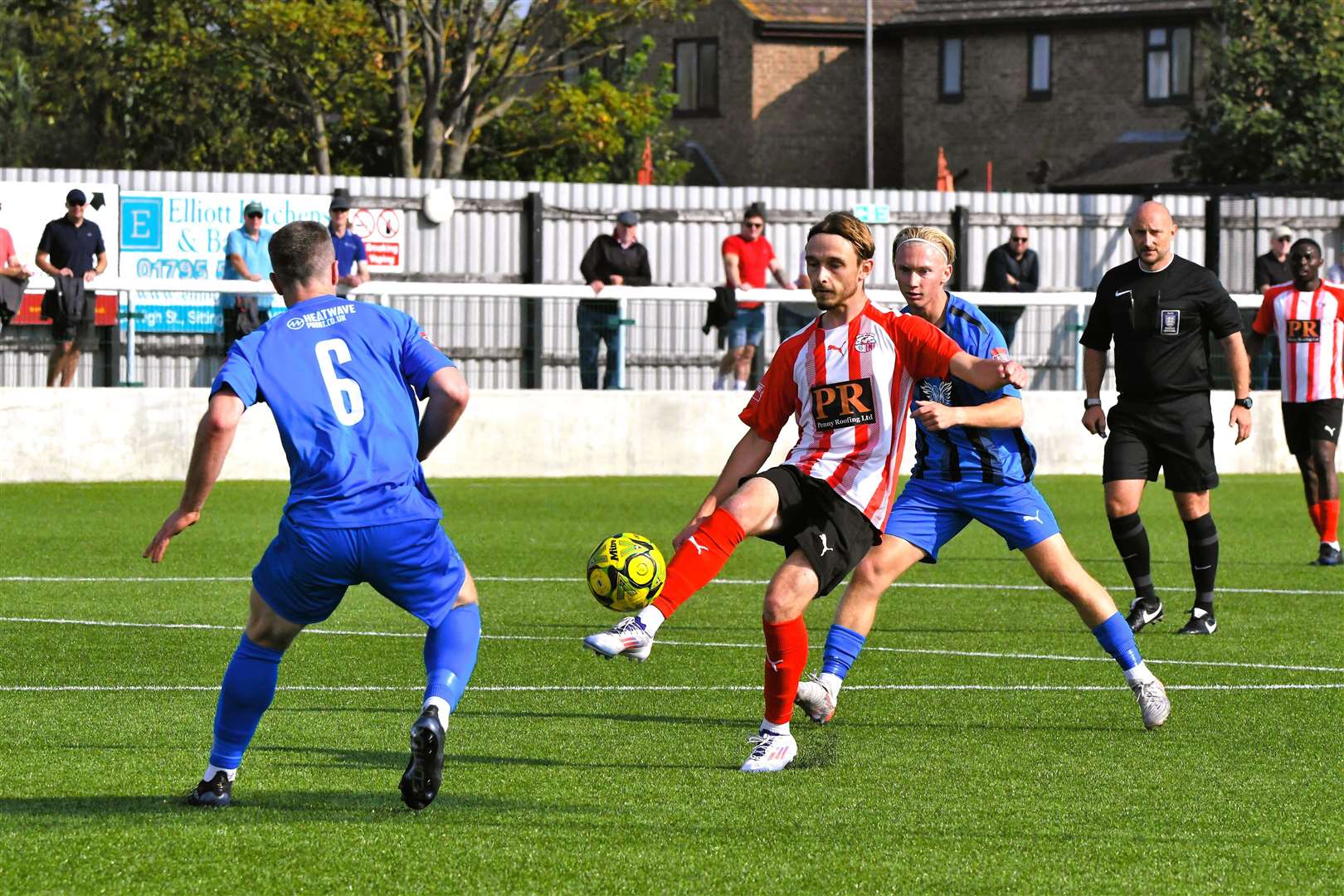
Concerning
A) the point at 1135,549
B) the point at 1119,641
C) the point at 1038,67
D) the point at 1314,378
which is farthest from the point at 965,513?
the point at 1038,67

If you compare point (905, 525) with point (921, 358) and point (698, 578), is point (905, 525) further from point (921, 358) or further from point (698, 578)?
point (698, 578)

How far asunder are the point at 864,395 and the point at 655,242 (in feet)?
66.5

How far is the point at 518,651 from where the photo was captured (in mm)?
9586

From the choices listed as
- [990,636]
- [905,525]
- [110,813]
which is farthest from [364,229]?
[110,813]

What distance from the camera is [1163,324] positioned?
10.4 metres

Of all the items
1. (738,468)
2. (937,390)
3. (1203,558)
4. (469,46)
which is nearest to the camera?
(738,468)

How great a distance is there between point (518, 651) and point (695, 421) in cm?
1061

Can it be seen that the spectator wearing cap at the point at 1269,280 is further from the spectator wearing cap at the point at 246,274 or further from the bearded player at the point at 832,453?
the bearded player at the point at 832,453

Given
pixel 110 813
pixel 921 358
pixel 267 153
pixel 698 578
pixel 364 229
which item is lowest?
pixel 110 813

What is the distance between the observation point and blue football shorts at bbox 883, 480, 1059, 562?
25.9 feet

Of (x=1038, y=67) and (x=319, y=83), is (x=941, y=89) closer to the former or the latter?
(x=1038, y=67)

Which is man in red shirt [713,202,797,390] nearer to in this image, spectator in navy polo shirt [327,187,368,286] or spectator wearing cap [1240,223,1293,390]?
spectator in navy polo shirt [327,187,368,286]

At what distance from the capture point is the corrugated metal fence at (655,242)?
19.5 meters

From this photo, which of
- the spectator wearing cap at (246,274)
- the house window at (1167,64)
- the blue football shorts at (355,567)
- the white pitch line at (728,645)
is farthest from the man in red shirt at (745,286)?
the house window at (1167,64)
